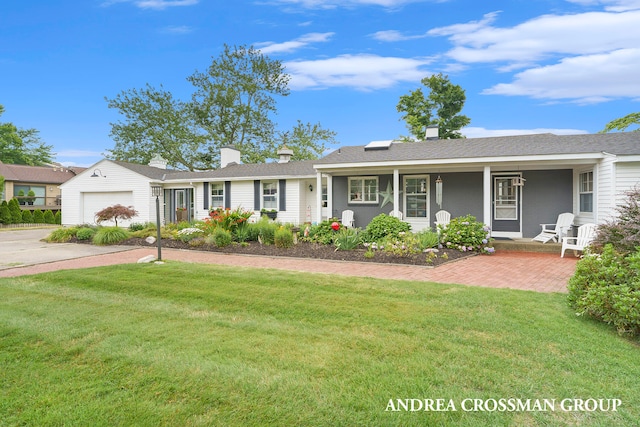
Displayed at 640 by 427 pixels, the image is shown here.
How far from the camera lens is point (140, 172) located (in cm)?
1995

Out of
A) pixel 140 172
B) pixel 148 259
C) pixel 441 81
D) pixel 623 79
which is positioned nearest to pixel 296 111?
pixel 441 81

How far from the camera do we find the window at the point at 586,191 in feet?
35.6

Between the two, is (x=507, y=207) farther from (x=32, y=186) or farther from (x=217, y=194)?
(x=32, y=186)

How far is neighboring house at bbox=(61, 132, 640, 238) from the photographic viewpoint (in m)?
10.3

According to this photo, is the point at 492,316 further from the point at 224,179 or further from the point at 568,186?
the point at 224,179

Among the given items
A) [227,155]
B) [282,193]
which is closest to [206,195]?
[227,155]

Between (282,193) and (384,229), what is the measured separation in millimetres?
7794

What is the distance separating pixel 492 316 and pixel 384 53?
14735mm

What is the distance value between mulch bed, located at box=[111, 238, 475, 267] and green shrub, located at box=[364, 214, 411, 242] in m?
0.93

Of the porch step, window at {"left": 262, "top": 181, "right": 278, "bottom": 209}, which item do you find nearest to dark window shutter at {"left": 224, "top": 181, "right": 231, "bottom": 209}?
window at {"left": 262, "top": 181, "right": 278, "bottom": 209}

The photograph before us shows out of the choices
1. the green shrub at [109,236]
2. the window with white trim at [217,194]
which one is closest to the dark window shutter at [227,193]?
the window with white trim at [217,194]

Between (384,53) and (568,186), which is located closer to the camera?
(568,186)

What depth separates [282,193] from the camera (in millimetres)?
17266

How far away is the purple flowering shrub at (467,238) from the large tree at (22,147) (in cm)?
4468
